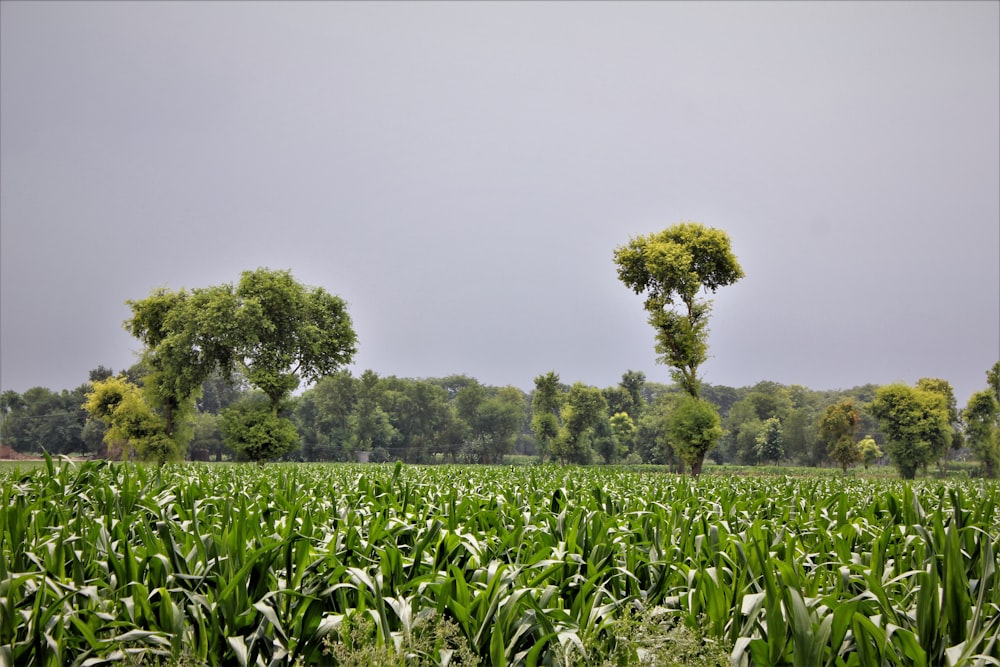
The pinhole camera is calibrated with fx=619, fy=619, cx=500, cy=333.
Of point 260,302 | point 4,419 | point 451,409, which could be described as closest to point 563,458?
point 451,409

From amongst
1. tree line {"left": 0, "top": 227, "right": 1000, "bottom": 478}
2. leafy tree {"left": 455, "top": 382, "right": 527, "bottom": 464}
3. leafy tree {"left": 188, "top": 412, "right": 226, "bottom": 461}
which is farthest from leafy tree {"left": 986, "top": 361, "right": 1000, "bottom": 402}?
leafy tree {"left": 188, "top": 412, "right": 226, "bottom": 461}

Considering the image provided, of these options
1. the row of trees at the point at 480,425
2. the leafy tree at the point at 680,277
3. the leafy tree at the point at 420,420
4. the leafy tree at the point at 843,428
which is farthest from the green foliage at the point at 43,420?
the leafy tree at the point at 843,428

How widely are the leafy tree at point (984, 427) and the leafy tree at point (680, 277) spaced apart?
2598 cm

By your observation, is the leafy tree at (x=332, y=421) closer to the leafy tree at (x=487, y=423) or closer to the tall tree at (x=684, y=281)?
the leafy tree at (x=487, y=423)

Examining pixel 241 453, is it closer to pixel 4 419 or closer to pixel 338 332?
pixel 338 332

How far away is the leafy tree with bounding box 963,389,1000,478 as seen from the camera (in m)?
47.7

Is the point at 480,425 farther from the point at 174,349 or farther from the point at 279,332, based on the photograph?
the point at 174,349

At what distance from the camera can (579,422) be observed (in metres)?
63.3

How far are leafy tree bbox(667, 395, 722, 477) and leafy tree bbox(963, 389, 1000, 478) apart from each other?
27.5 m

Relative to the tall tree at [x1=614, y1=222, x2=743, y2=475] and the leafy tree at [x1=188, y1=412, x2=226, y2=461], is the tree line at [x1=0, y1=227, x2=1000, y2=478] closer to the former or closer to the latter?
the tall tree at [x1=614, y1=222, x2=743, y2=475]

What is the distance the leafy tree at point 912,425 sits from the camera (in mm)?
43812

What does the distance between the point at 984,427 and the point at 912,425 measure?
9.60 metres

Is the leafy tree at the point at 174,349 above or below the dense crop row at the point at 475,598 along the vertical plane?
above

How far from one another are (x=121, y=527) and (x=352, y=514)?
1852 millimetres
